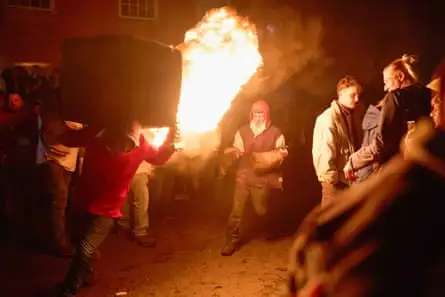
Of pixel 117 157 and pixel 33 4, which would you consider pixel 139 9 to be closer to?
pixel 33 4

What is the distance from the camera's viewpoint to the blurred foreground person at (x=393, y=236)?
4.57ft

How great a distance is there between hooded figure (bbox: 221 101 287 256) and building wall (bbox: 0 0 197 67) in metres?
10.6

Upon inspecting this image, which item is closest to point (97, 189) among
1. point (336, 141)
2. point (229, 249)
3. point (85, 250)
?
point (85, 250)

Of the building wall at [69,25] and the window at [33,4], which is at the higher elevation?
the window at [33,4]

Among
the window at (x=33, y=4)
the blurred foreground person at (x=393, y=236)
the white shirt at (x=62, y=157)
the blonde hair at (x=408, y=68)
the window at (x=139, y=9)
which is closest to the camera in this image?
the blurred foreground person at (x=393, y=236)

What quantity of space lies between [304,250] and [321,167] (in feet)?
16.6

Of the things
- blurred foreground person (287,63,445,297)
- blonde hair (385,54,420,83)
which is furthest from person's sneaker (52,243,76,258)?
blurred foreground person (287,63,445,297)

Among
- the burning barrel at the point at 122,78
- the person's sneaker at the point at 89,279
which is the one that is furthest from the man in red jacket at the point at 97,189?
the burning barrel at the point at 122,78

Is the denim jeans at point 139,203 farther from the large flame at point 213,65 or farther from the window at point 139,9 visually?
the window at point 139,9

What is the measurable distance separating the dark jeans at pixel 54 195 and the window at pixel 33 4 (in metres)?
11.1

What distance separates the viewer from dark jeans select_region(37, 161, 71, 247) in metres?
7.73

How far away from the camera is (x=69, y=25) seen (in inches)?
711

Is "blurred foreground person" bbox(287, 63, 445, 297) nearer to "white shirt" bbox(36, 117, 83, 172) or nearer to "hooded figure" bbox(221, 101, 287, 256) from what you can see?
"white shirt" bbox(36, 117, 83, 172)

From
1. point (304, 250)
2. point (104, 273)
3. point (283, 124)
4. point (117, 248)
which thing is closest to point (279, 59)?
point (283, 124)
